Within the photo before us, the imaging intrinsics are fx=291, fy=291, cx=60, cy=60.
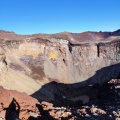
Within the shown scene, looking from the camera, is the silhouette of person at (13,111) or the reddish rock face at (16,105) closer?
the silhouette of person at (13,111)

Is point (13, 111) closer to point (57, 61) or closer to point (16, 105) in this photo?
point (16, 105)

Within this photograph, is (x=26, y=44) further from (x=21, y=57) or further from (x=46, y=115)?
(x=46, y=115)

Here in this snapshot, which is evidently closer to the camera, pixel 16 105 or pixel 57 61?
pixel 16 105

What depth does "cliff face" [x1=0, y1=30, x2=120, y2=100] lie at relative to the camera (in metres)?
44.3

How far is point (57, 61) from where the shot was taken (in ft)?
173

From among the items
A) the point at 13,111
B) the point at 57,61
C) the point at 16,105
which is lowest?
the point at 13,111

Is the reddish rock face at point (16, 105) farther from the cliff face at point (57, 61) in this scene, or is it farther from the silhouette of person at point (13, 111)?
the cliff face at point (57, 61)

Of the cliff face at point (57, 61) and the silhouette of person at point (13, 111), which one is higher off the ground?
the cliff face at point (57, 61)

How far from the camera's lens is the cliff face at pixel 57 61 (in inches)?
1743

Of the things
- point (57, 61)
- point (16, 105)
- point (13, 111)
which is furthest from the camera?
point (57, 61)

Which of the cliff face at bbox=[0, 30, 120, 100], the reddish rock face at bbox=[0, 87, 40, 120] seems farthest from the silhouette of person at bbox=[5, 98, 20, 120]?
the cliff face at bbox=[0, 30, 120, 100]

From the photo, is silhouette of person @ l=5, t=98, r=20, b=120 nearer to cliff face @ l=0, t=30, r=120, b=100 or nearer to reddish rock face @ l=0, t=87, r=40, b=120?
reddish rock face @ l=0, t=87, r=40, b=120

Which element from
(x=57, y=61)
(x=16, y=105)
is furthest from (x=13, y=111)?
(x=57, y=61)

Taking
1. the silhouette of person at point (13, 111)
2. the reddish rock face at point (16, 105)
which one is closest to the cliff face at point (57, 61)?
the reddish rock face at point (16, 105)
